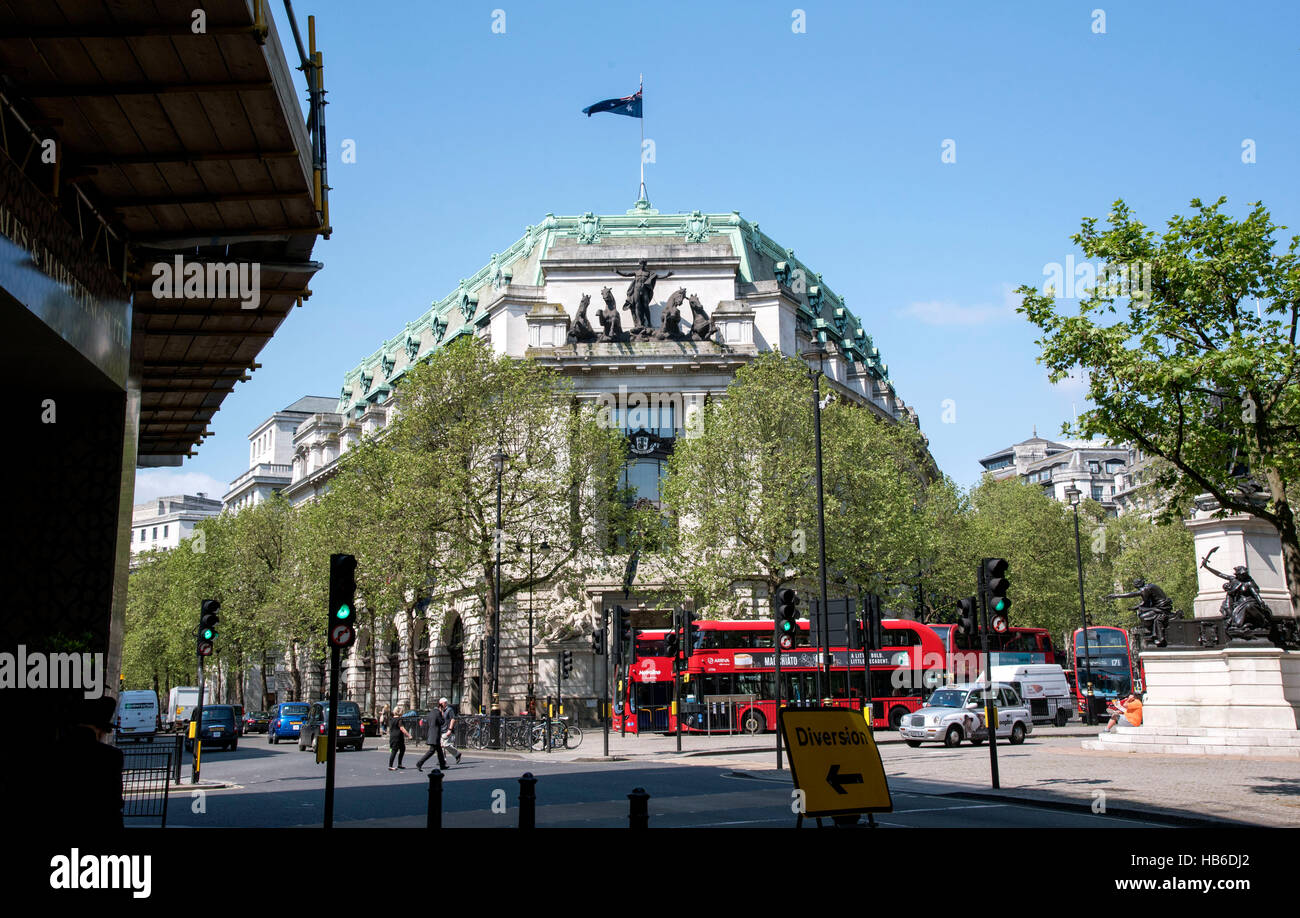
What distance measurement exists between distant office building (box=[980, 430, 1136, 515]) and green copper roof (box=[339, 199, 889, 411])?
246ft

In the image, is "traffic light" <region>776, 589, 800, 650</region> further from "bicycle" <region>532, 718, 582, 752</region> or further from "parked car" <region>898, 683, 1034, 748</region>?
"bicycle" <region>532, 718, 582, 752</region>

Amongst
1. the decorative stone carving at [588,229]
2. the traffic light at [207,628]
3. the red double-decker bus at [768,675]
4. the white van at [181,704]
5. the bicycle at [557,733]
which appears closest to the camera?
the traffic light at [207,628]

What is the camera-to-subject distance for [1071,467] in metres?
157

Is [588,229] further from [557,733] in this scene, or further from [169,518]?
[169,518]

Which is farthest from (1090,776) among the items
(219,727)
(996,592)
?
(219,727)

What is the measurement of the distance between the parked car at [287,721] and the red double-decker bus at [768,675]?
59.3ft

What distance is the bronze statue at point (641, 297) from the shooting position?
183ft

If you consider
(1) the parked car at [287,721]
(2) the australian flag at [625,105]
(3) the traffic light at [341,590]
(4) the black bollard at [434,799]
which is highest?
(2) the australian flag at [625,105]

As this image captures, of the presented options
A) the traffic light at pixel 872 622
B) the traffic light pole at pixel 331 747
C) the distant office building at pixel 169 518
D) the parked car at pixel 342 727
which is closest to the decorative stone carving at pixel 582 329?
the parked car at pixel 342 727

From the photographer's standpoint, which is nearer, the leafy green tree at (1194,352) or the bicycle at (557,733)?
the leafy green tree at (1194,352)

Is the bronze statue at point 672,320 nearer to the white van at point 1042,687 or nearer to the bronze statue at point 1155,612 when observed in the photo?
the white van at point 1042,687

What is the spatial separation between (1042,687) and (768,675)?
12705 mm
